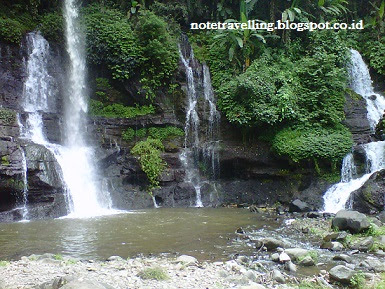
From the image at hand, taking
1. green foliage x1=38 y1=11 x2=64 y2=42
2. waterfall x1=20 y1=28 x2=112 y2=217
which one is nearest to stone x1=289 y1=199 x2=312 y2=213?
waterfall x1=20 y1=28 x2=112 y2=217

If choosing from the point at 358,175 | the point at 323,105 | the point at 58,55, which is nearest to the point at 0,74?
the point at 58,55

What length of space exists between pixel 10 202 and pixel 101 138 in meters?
5.12

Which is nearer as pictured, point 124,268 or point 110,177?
point 124,268

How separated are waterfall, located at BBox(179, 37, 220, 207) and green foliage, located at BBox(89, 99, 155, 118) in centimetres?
199

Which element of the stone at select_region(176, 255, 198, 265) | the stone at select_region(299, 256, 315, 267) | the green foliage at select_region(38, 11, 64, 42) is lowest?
the stone at select_region(299, 256, 315, 267)

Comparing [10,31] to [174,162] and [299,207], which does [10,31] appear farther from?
[299,207]

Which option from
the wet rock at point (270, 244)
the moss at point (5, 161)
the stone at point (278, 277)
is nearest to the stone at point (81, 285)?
the stone at point (278, 277)

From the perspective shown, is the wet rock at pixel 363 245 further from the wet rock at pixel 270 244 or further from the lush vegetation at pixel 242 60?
the lush vegetation at pixel 242 60

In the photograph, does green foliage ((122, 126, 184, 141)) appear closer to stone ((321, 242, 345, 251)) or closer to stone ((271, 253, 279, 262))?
stone ((321, 242, 345, 251))

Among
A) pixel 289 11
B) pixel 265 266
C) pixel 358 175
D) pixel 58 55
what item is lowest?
pixel 265 266

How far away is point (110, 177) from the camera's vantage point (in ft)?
49.9

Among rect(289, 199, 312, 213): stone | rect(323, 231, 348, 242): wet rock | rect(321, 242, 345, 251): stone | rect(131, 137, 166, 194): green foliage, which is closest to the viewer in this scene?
rect(321, 242, 345, 251): stone

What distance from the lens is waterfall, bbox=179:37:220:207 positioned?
16234 millimetres

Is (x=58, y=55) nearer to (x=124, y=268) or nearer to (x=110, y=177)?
(x=110, y=177)
